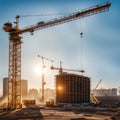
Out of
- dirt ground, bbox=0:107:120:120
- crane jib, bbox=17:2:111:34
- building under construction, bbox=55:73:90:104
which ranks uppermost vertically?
crane jib, bbox=17:2:111:34

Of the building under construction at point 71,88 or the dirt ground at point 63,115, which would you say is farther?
the building under construction at point 71,88

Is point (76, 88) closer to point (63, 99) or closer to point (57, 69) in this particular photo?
point (63, 99)

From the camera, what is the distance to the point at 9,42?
7750 centimetres

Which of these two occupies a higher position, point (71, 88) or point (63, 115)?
point (71, 88)

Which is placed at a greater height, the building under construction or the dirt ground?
the building under construction

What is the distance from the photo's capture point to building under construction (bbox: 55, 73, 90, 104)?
9381cm

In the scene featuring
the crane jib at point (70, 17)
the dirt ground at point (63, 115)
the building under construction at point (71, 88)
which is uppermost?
the crane jib at point (70, 17)

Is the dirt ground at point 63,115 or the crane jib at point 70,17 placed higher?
the crane jib at point 70,17

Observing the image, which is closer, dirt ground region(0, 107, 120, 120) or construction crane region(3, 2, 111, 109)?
dirt ground region(0, 107, 120, 120)

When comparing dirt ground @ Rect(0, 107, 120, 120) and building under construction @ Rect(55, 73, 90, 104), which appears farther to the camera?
building under construction @ Rect(55, 73, 90, 104)

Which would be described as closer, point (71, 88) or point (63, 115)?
point (63, 115)

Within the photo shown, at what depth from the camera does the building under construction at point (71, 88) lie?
308 ft

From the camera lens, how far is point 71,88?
95188 millimetres

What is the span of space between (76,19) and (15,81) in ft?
91.3
